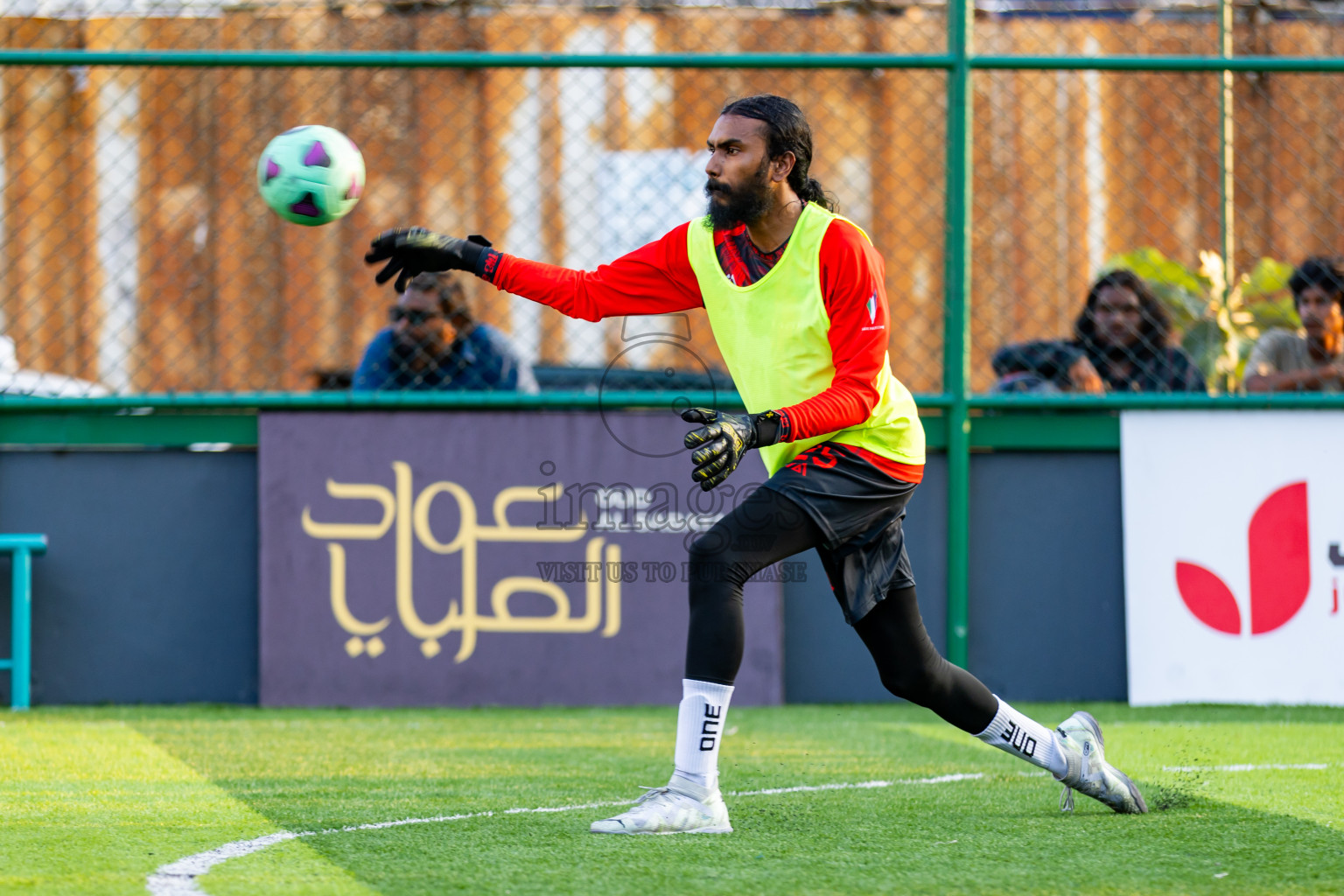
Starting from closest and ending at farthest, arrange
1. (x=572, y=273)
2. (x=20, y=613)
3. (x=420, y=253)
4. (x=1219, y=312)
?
1. (x=420, y=253)
2. (x=572, y=273)
3. (x=20, y=613)
4. (x=1219, y=312)

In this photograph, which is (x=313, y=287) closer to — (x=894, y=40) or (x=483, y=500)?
(x=894, y=40)

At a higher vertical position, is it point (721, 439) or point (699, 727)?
point (721, 439)

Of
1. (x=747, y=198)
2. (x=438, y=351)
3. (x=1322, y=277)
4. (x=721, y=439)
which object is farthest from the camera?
(x=1322, y=277)

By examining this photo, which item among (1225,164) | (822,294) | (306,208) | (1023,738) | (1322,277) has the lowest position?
(1023,738)

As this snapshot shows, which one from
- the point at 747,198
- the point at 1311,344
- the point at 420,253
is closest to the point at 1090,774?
the point at 747,198

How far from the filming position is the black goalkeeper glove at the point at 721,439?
3.31 metres

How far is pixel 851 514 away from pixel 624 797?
1177 mm

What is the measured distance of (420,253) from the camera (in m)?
4.02

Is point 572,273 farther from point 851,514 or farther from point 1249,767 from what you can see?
point 1249,767

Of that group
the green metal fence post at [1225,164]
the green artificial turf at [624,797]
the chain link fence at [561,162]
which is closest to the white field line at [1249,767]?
the green artificial turf at [624,797]

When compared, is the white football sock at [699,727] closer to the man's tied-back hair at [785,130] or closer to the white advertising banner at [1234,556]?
the man's tied-back hair at [785,130]

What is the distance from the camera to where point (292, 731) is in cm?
564

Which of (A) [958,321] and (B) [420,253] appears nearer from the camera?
(B) [420,253]

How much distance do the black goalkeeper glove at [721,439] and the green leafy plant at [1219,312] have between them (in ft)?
13.7
